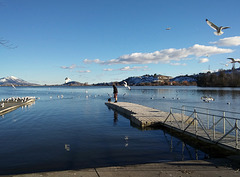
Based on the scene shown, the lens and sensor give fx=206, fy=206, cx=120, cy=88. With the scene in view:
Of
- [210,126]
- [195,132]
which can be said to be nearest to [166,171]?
[195,132]

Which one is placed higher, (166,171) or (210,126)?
(166,171)

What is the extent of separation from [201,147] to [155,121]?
5054mm

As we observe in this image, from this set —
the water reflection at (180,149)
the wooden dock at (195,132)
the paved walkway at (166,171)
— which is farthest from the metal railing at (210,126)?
the paved walkway at (166,171)

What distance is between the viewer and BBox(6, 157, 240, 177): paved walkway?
6.25 metres

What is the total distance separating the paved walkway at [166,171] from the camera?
6.25m

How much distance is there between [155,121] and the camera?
51.1ft

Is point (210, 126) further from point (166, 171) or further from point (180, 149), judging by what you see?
point (166, 171)

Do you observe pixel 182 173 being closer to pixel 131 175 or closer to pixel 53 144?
pixel 131 175

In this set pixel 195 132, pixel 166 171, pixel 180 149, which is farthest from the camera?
pixel 195 132

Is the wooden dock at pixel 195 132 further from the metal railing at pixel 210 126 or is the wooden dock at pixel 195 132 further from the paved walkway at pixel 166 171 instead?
the paved walkway at pixel 166 171

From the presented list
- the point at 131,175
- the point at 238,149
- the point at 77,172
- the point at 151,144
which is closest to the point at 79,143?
the point at 151,144

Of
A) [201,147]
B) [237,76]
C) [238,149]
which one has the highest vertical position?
[237,76]

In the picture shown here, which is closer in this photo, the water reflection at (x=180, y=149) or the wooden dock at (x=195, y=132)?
the wooden dock at (x=195, y=132)

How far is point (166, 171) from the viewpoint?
654 centimetres
